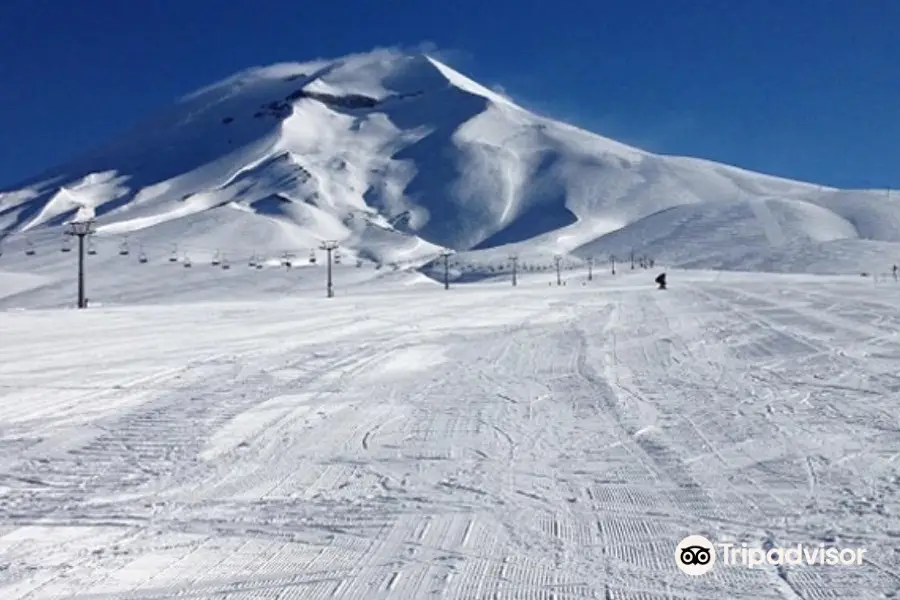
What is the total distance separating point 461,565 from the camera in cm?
490

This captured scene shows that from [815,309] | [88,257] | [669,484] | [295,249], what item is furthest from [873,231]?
[669,484]

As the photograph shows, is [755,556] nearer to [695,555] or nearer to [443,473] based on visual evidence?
[695,555]

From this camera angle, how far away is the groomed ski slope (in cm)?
475

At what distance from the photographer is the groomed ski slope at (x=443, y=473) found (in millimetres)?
4750

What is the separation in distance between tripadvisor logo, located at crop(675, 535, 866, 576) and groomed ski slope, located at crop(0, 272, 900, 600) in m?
0.09

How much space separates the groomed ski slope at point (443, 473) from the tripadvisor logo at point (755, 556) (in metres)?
0.09

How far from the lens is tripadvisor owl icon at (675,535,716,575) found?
4781mm

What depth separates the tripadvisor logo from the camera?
15.7ft

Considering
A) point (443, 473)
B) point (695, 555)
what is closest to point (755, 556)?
point (695, 555)

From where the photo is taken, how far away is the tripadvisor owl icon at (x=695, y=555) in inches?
188

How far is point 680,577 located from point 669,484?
5.75 ft

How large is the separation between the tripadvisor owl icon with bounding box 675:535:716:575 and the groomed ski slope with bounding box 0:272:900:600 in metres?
0.07

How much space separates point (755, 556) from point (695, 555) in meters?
0.31

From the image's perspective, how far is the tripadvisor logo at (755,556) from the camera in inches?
189
